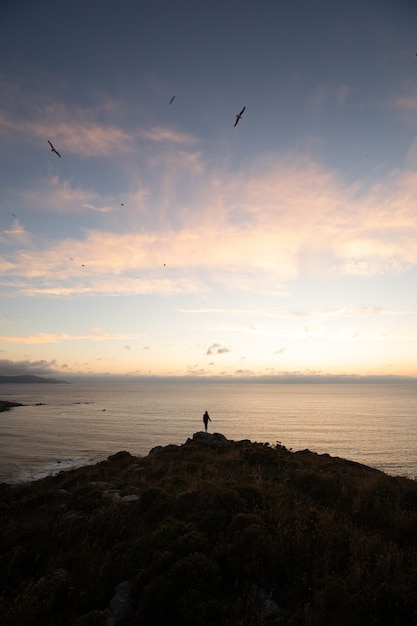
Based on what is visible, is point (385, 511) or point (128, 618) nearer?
point (128, 618)

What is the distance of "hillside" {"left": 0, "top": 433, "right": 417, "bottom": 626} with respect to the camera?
21.4 ft

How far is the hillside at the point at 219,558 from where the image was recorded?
257 inches

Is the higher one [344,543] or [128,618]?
[344,543]

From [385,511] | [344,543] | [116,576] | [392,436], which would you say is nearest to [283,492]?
[385,511]

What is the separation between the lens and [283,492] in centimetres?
1324

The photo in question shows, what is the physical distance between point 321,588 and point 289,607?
77 centimetres

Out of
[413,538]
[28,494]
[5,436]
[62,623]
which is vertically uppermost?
[413,538]

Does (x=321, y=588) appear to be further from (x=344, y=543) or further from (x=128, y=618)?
(x=128, y=618)

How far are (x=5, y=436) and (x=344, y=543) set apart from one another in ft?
213

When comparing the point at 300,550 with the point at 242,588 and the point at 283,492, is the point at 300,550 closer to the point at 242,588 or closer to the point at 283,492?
the point at 242,588

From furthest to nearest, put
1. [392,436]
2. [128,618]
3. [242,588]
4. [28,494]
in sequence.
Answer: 1. [392,436]
2. [28,494]
3. [242,588]
4. [128,618]

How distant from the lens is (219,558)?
8.26 m

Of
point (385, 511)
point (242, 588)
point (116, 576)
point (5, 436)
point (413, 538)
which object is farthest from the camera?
point (5, 436)

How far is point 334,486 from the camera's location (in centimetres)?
1423
